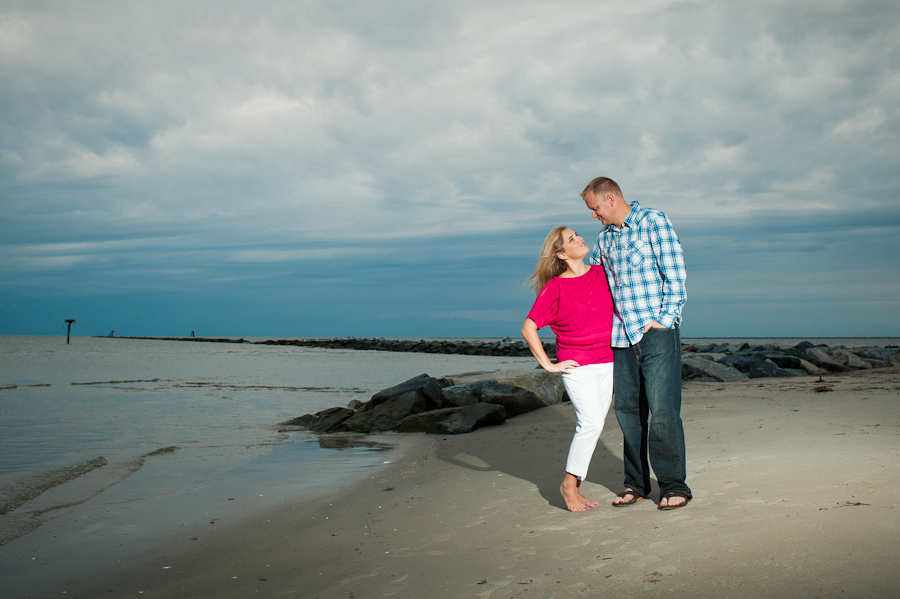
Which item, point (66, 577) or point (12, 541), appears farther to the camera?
point (12, 541)

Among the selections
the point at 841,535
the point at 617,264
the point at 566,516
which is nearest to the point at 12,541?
the point at 566,516

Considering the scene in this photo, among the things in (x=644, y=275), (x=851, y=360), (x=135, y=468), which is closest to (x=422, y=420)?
(x=135, y=468)

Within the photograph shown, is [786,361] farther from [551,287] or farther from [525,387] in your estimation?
[551,287]

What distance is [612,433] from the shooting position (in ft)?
19.2

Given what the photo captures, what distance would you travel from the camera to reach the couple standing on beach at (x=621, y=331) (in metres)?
3.46

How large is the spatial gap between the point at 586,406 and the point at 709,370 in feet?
32.2

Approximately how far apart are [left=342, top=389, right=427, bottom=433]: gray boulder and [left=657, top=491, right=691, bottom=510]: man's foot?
621 cm

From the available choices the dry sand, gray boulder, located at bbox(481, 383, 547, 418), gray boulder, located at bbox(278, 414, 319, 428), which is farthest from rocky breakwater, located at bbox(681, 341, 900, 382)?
gray boulder, located at bbox(278, 414, 319, 428)

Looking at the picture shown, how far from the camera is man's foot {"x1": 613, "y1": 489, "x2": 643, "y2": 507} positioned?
3.58 m

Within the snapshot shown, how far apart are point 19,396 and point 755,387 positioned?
52.9 ft

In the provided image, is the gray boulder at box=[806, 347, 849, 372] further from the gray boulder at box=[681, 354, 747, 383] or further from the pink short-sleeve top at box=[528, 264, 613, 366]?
the pink short-sleeve top at box=[528, 264, 613, 366]

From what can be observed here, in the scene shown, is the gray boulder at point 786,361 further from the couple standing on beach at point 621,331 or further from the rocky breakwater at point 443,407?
the couple standing on beach at point 621,331

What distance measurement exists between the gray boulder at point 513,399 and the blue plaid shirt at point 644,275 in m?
5.23

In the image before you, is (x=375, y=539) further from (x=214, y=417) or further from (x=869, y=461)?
(x=214, y=417)
